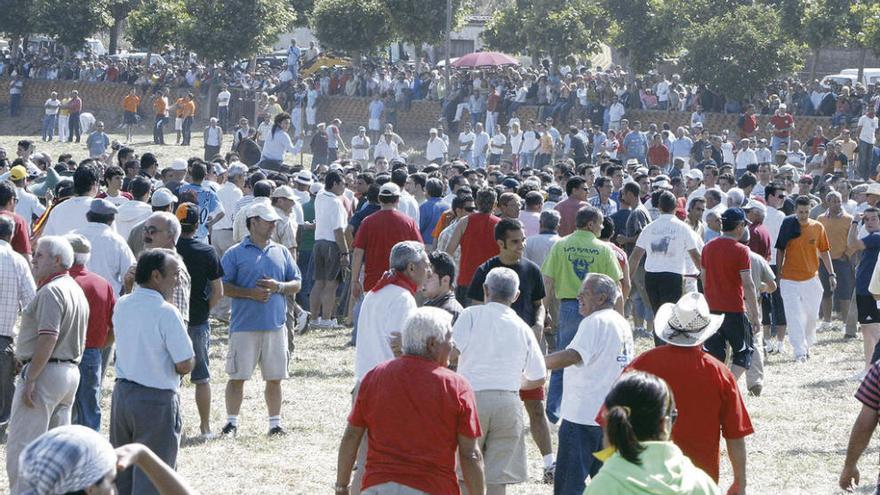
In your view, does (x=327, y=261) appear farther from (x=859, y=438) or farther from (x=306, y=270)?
(x=859, y=438)

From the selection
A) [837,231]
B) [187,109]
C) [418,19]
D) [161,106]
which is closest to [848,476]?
[837,231]

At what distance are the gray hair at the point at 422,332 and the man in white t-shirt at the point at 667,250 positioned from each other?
6.69 m

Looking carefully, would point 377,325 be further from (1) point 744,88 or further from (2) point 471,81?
(2) point 471,81

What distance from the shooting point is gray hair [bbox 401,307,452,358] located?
625 cm

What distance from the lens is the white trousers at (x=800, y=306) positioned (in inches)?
570

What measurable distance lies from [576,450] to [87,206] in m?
5.23

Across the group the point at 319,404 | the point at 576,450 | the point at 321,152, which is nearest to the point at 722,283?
the point at 319,404

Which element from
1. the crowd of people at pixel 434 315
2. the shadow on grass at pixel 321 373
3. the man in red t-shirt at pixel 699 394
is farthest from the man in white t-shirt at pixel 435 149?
the man in red t-shirt at pixel 699 394

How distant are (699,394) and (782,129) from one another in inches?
1050

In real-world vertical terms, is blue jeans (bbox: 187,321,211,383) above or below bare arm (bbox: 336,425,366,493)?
below

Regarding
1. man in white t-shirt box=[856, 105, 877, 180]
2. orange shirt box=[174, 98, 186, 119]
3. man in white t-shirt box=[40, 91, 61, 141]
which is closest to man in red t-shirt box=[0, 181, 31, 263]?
man in white t-shirt box=[856, 105, 877, 180]

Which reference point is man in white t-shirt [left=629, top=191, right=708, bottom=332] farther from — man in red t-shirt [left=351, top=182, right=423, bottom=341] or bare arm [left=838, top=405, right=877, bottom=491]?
bare arm [left=838, top=405, right=877, bottom=491]

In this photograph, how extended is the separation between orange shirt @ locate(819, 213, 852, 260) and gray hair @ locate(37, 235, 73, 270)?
1044 cm

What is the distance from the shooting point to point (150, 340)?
758cm
